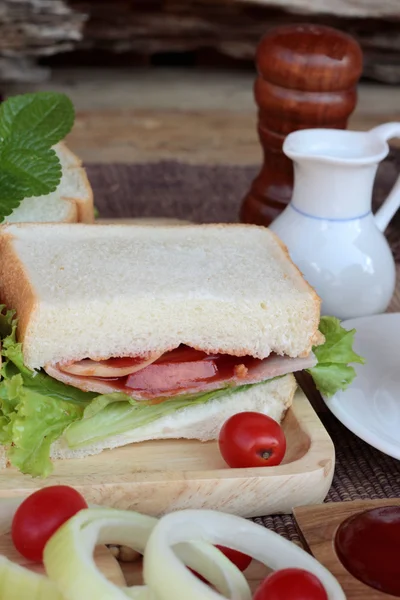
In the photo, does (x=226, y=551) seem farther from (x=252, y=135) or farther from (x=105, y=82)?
(x=105, y=82)

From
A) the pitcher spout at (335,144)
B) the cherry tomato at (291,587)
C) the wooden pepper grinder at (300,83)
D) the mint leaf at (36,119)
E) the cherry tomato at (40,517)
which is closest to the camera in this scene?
the cherry tomato at (291,587)

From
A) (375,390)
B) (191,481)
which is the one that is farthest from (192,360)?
(375,390)

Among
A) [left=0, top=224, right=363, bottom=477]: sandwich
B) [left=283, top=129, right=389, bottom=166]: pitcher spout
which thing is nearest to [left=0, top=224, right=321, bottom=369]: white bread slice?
[left=0, top=224, right=363, bottom=477]: sandwich

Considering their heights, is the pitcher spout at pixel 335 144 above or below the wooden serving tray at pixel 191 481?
above

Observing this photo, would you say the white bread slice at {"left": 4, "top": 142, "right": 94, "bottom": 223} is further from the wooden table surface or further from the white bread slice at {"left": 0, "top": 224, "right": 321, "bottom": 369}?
the wooden table surface

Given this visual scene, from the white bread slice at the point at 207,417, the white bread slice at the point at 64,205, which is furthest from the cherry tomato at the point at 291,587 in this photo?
the white bread slice at the point at 64,205

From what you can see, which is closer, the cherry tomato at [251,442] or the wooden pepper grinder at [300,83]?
the cherry tomato at [251,442]

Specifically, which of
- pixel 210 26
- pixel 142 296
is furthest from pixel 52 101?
pixel 210 26

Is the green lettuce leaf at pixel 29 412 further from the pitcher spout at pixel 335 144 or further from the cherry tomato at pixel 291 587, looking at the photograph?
the pitcher spout at pixel 335 144
